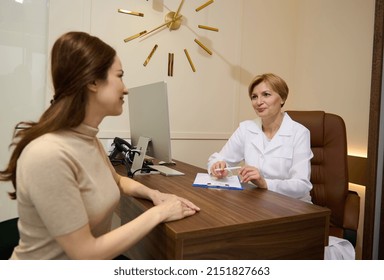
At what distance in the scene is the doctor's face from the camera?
189cm

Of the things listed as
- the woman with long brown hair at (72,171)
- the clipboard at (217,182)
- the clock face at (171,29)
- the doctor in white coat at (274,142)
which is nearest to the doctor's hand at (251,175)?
the clipboard at (217,182)

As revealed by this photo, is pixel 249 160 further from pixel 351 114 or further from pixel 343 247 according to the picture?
pixel 351 114

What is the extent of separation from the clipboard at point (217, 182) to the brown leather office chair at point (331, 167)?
672 millimetres

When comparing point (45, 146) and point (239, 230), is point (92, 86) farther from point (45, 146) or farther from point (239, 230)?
point (239, 230)

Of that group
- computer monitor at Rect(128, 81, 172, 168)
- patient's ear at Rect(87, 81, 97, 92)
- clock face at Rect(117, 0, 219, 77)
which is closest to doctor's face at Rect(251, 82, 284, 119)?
computer monitor at Rect(128, 81, 172, 168)

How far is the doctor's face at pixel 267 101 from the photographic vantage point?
189 cm

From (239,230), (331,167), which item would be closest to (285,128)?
(331,167)

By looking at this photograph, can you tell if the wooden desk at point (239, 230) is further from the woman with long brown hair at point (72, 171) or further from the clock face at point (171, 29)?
the clock face at point (171, 29)

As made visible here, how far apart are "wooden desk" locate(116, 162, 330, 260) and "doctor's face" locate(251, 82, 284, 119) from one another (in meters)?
0.69

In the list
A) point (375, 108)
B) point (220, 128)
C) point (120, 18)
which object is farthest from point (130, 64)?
point (375, 108)

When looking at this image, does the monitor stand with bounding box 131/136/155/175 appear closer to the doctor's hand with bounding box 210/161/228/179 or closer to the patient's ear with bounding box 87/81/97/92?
the doctor's hand with bounding box 210/161/228/179

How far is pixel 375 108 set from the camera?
2.09 m

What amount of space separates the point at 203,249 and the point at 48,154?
0.52 meters

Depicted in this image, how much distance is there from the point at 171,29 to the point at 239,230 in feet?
7.04
